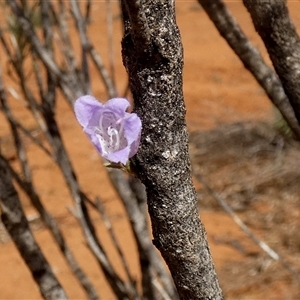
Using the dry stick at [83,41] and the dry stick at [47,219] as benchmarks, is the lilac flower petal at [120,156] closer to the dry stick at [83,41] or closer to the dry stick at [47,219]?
the dry stick at [47,219]

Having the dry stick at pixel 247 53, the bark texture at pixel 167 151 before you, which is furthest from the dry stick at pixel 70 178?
the bark texture at pixel 167 151

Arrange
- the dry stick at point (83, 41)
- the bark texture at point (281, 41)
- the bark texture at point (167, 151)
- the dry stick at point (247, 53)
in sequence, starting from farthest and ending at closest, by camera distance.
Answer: the dry stick at point (83, 41), the dry stick at point (247, 53), the bark texture at point (281, 41), the bark texture at point (167, 151)

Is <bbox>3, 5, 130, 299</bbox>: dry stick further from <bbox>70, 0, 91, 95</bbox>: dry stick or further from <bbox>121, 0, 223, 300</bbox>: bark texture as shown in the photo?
<bbox>121, 0, 223, 300</bbox>: bark texture

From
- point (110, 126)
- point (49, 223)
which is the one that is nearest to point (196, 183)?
point (49, 223)

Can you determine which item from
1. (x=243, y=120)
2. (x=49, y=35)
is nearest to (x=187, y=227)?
(x=49, y=35)

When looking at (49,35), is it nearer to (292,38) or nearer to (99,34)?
(292,38)
